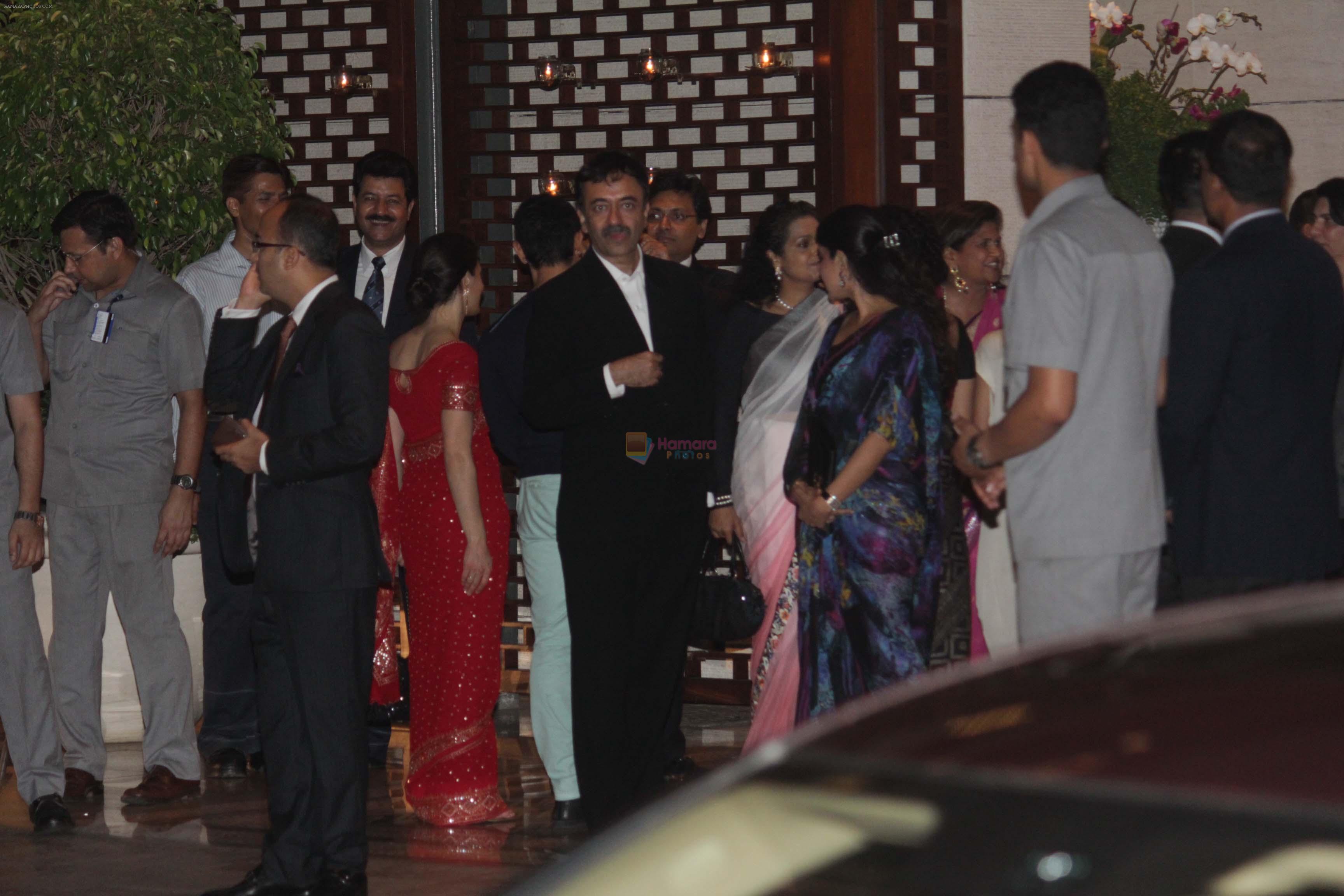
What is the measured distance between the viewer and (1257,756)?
107cm

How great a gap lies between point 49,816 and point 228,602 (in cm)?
97

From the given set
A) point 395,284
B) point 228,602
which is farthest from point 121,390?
point 395,284

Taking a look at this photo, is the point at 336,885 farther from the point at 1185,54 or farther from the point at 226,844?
the point at 1185,54

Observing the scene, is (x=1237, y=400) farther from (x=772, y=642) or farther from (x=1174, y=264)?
(x=772, y=642)

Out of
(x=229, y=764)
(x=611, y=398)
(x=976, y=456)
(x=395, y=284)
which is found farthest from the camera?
(x=395, y=284)

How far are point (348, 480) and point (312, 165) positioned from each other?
4.24 meters

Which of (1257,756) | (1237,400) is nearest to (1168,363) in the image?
(1237,400)

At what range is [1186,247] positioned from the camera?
4074 mm

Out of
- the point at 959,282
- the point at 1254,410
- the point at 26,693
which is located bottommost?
the point at 26,693

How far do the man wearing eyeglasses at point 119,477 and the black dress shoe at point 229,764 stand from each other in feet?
1.07

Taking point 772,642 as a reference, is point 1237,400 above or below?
above

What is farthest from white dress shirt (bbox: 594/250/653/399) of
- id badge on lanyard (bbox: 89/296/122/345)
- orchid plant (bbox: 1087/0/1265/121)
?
orchid plant (bbox: 1087/0/1265/121)

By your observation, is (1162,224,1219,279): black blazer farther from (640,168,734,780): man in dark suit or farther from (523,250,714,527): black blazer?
(640,168,734,780): man in dark suit

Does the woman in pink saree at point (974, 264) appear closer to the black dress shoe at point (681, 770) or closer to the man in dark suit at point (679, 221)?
the man in dark suit at point (679, 221)
